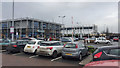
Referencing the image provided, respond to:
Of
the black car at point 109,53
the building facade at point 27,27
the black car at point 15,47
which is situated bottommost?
the black car at point 15,47

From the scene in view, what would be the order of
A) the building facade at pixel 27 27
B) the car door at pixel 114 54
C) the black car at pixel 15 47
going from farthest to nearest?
the building facade at pixel 27 27 < the black car at pixel 15 47 < the car door at pixel 114 54

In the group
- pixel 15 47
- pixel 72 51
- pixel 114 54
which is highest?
pixel 114 54

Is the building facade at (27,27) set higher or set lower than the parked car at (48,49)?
higher

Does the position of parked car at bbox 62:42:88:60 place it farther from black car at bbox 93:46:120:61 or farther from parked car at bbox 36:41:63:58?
black car at bbox 93:46:120:61

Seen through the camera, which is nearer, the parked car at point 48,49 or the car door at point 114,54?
the car door at point 114,54

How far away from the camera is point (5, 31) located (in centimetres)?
6259

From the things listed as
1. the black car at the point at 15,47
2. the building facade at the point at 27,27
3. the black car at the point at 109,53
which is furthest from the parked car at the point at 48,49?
the building facade at the point at 27,27

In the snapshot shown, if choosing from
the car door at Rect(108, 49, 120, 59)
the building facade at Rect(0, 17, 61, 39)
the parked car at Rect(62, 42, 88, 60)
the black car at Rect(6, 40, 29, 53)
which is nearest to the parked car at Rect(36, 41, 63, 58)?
the parked car at Rect(62, 42, 88, 60)

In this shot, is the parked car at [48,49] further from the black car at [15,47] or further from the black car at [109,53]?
the black car at [109,53]

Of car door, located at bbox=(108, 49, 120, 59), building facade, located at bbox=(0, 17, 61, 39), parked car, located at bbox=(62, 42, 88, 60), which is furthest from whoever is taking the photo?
building facade, located at bbox=(0, 17, 61, 39)

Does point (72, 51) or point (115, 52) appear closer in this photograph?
point (115, 52)

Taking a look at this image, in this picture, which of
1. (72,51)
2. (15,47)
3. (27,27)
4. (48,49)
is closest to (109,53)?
(72,51)

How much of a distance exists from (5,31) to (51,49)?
64.1 metres

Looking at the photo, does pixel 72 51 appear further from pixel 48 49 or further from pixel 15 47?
pixel 15 47
